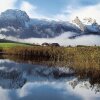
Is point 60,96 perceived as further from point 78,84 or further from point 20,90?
point 78,84

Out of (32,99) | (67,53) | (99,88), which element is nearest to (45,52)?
(67,53)

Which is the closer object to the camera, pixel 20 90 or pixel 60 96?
pixel 60 96

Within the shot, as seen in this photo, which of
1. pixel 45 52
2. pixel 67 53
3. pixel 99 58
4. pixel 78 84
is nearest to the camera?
pixel 78 84

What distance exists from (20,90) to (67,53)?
250 feet

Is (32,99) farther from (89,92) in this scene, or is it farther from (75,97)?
(89,92)

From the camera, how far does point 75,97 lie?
37750 millimetres

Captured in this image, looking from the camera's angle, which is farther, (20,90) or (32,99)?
(20,90)

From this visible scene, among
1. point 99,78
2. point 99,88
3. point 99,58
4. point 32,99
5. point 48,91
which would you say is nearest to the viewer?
point 32,99

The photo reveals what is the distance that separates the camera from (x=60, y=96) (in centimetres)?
3834

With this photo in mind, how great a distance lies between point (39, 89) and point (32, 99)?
7.86 meters

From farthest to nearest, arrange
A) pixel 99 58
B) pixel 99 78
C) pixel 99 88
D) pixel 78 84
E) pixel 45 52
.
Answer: pixel 45 52, pixel 99 58, pixel 99 78, pixel 78 84, pixel 99 88

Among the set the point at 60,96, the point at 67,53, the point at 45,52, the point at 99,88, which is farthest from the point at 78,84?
the point at 45,52

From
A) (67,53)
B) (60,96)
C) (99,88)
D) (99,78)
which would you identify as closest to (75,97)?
(60,96)

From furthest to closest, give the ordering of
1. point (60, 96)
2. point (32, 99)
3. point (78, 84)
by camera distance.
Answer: point (78, 84), point (60, 96), point (32, 99)
